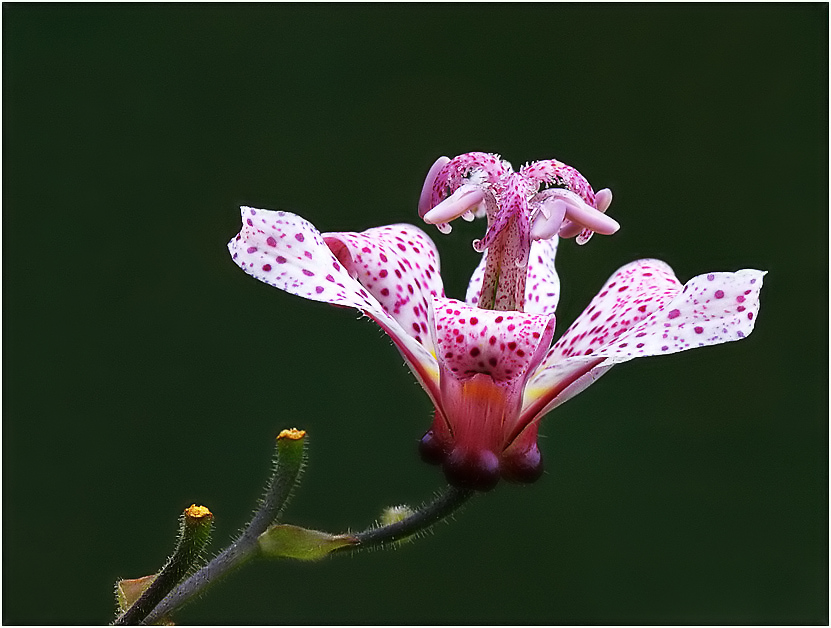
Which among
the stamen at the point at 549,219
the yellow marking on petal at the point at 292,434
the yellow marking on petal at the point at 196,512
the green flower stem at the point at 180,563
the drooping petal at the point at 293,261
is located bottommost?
the green flower stem at the point at 180,563

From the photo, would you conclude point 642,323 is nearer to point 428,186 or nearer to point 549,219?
point 549,219

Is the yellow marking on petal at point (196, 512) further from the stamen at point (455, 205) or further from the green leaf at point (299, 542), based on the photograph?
the stamen at point (455, 205)

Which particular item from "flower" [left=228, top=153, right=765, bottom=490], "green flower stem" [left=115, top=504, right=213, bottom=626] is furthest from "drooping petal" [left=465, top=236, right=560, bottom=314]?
"green flower stem" [left=115, top=504, right=213, bottom=626]

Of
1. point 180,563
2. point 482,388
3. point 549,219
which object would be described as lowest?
point 180,563

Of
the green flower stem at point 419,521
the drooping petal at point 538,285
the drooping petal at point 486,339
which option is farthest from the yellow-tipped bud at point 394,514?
the drooping petal at point 538,285

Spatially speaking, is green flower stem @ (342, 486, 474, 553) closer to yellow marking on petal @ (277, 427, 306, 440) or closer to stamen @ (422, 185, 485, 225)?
yellow marking on petal @ (277, 427, 306, 440)

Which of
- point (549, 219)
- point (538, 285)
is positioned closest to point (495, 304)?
point (549, 219)

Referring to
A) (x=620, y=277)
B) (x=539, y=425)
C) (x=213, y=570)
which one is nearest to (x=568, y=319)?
(x=620, y=277)
